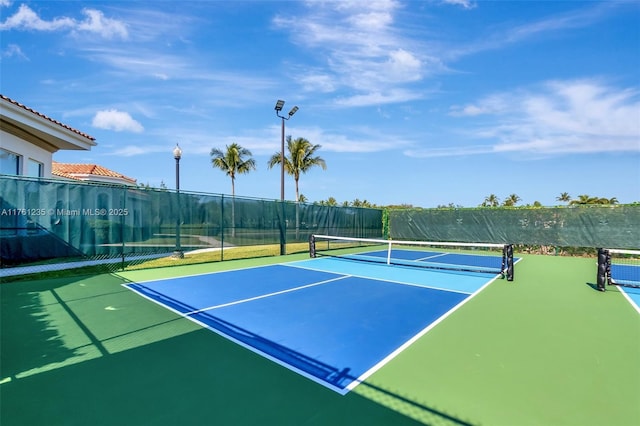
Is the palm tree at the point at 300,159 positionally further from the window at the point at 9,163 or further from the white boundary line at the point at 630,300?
the white boundary line at the point at 630,300

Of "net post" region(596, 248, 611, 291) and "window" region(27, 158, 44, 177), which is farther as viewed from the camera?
"window" region(27, 158, 44, 177)

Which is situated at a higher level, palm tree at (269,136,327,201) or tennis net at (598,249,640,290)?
palm tree at (269,136,327,201)

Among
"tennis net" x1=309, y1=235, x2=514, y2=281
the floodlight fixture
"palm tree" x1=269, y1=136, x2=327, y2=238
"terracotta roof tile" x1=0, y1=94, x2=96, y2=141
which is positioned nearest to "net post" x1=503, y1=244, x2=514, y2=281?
"tennis net" x1=309, y1=235, x2=514, y2=281

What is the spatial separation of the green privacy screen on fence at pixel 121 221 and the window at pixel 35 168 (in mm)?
3374

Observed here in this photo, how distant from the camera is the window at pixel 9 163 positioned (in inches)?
366

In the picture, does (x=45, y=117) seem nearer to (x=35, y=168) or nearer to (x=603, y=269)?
(x=35, y=168)

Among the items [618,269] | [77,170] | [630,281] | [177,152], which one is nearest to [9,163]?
[177,152]

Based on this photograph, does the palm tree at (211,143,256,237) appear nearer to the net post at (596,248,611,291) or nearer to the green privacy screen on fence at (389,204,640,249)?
the green privacy screen on fence at (389,204,640,249)

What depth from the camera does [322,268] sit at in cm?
1008

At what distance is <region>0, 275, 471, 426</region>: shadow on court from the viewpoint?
2.54 m

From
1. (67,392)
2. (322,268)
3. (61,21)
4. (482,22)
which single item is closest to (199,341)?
(67,392)

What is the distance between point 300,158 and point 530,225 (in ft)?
57.3

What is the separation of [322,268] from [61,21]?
9.35 meters

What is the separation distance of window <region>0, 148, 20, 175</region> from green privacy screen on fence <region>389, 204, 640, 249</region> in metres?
17.4
